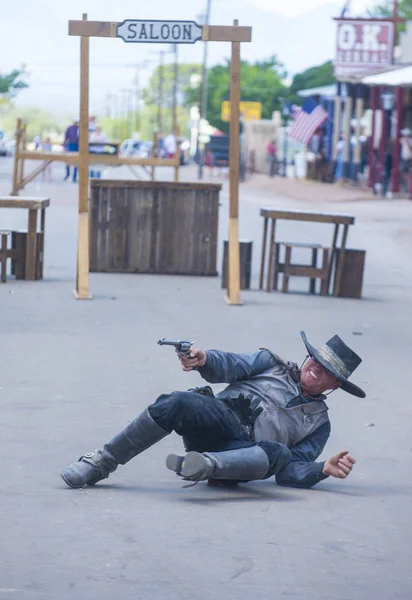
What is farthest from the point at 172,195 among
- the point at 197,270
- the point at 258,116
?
the point at 258,116

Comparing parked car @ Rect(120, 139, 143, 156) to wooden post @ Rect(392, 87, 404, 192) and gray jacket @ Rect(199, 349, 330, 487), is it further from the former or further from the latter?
gray jacket @ Rect(199, 349, 330, 487)

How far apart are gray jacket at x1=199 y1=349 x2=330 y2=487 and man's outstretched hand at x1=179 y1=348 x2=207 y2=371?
170 mm

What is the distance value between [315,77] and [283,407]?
72.2 m

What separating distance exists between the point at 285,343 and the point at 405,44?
37.6m

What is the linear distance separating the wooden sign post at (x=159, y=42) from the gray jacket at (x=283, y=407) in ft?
23.7

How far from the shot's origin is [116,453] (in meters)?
6.65

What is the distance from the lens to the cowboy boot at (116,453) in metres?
6.57

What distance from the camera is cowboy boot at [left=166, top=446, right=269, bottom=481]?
6453 mm

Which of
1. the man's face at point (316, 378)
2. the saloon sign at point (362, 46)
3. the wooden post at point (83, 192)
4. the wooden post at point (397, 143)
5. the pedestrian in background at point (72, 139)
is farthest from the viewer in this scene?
the saloon sign at point (362, 46)

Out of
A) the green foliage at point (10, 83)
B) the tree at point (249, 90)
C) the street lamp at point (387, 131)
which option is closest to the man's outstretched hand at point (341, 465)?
the street lamp at point (387, 131)

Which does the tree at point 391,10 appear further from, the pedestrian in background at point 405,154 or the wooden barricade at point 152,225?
the wooden barricade at point 152,225

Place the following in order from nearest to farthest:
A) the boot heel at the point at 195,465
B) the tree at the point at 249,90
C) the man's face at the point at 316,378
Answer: the boot heel at the point at 195,465 < the man's face at the point at 316,378 < the tree at the point at 249,90

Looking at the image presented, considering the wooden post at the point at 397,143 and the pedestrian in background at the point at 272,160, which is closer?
the wooden post at the point at 397,143

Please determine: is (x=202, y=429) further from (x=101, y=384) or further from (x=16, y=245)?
(x=16, y=245)
